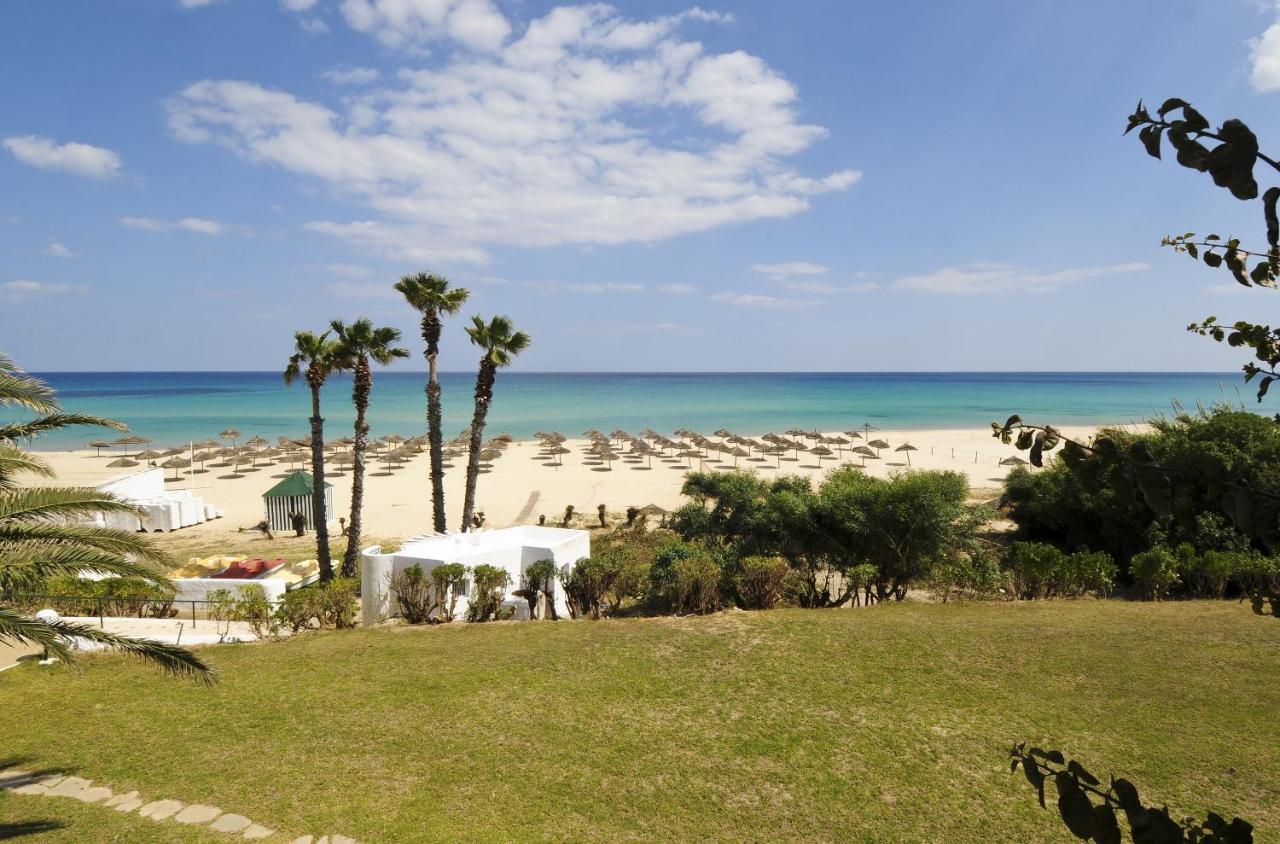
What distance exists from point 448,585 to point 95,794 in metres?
6.38

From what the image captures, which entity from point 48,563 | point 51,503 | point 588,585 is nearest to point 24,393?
point 51,503

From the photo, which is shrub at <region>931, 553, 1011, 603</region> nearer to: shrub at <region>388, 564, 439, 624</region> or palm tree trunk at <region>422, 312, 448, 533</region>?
shrub at <region>388, 564, 439, 624</region>

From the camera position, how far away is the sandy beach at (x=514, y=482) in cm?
2672

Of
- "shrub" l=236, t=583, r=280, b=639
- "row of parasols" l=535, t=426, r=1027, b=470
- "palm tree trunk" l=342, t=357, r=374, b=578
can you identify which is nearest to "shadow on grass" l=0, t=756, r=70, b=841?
"shrub" l=236, t=583, r=280, b=639

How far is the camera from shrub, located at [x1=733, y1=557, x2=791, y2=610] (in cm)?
1301

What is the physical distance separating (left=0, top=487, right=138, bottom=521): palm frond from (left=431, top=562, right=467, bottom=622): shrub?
596cm

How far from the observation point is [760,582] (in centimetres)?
1305

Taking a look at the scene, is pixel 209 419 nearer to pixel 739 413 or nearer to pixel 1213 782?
pixel 739 413

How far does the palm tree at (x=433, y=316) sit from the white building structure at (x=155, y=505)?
12675 millimetres

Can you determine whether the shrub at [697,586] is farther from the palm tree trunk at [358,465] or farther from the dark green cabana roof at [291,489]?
the dark green cabana roof at [291,489]

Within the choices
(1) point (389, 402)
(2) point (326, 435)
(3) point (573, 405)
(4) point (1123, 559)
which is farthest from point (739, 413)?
(4) point (1123, 559)

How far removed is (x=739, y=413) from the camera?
82.8 m

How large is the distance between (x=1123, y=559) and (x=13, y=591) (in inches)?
841

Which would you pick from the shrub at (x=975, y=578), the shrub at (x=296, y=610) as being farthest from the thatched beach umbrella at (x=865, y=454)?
the shrub at (x=296, y=610)
